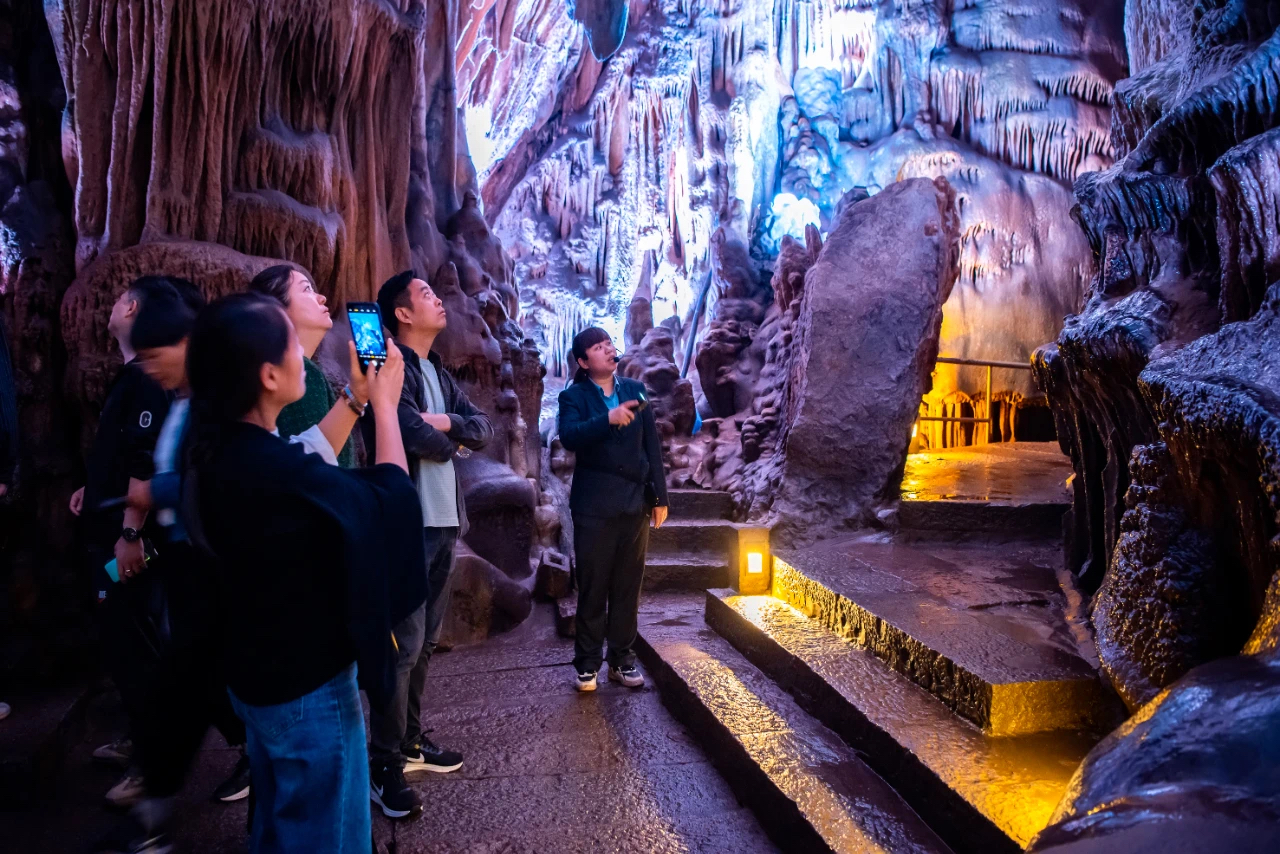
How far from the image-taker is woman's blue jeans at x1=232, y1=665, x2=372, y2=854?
143cm

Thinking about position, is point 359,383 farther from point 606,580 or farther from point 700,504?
point 700,504

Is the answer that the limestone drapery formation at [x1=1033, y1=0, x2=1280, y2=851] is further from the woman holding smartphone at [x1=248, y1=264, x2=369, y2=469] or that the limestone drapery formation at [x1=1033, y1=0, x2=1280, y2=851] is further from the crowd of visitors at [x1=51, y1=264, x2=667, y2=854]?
the woman holding smartphone at [x1=248, y1=264, x2=369, y2=469]

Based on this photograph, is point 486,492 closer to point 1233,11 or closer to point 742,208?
point 1233,11

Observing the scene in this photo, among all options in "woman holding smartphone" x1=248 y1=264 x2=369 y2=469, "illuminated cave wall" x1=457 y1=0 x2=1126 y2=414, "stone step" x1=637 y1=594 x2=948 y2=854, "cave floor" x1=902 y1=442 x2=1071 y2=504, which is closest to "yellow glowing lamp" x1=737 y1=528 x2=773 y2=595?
"stone step" x1=637 y1=594 x2=948 y2=854

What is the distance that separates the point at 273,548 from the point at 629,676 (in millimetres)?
2759

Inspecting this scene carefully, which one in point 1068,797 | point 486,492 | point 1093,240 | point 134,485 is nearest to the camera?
point 1068,797

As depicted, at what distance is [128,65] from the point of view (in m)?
4.24

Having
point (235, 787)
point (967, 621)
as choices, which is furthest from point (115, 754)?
point (967, 621)

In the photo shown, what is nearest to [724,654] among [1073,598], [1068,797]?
→ [1073,598]

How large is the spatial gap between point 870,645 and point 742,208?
49.1 ft

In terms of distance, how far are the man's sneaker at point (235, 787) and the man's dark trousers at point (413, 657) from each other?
492 millimetres

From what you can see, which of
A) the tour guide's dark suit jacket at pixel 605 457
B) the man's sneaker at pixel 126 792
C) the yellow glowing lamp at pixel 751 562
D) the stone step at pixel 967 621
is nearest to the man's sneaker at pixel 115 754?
the man's sneaker at pixel 126 792

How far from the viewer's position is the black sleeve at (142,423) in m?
2.31

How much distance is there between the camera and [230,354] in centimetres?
139
